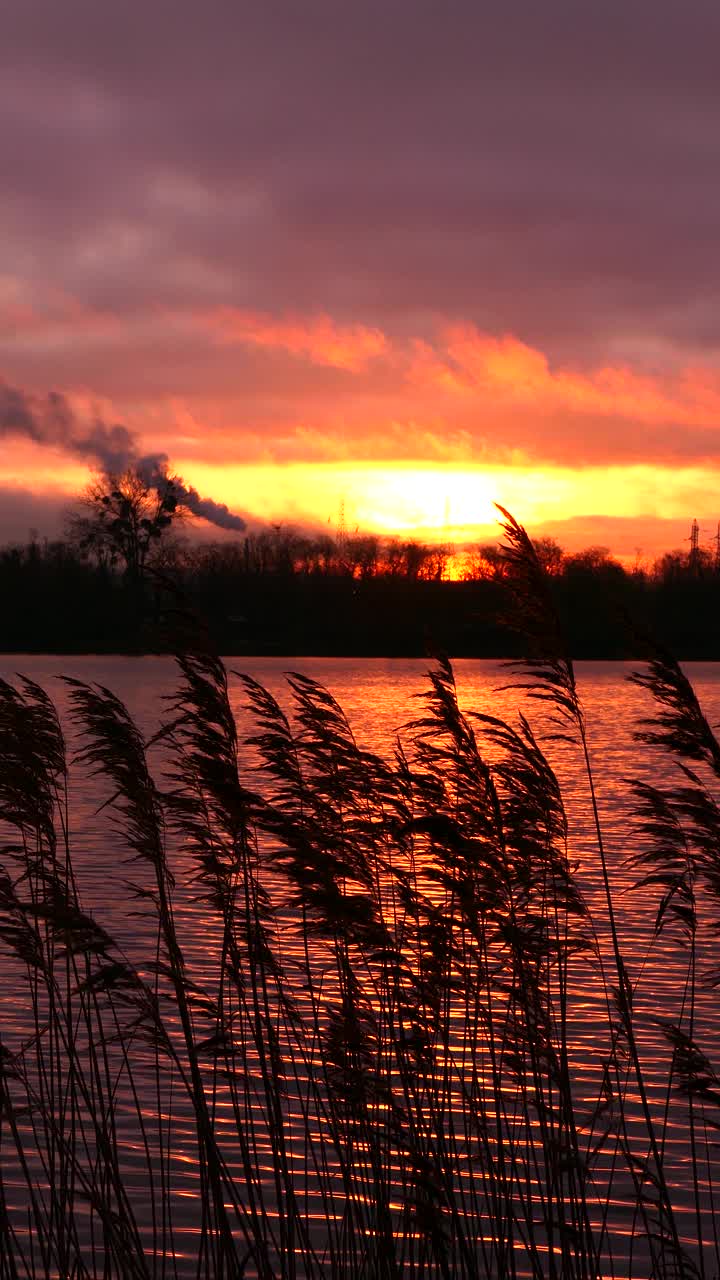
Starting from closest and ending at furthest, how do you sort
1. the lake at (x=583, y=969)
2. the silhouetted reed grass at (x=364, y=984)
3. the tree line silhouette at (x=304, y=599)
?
the silhouetted reed grass at (x=364, y=984) < the lake at (x=583, y=969) < the tree line silhouette at (x=304, y=599)

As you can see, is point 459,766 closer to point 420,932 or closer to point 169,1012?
point 420,932

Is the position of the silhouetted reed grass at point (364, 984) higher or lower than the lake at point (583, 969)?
higher

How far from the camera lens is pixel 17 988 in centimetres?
1216

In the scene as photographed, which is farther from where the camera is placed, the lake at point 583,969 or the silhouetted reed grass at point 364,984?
the lake at point 583,969

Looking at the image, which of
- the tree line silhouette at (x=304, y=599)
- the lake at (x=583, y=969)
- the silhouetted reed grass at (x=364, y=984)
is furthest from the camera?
the tree line silhouette at (x=304, y=599)

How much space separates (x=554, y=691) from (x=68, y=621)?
10720 cm

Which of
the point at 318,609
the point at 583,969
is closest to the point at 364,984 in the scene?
the point at 583,969

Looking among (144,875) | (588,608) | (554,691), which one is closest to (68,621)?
(588,608)

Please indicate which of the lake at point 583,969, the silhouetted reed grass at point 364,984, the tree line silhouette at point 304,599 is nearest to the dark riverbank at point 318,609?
the tree line silhouette at point 304,599

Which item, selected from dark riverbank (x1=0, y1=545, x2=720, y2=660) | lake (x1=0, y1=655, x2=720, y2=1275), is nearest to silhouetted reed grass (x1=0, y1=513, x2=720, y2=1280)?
lake (x1=0, y1=655, x2=720, y2=1275)

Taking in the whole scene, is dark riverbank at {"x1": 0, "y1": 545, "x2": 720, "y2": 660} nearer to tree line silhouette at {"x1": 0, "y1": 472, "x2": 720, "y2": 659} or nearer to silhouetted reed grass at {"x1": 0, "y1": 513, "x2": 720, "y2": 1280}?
tree line silhouette at {"x1": 0, "y1": 472, "x2": 720, "y2": 659}

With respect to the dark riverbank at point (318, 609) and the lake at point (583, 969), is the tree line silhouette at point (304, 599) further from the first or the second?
the lake at point (583, 969)

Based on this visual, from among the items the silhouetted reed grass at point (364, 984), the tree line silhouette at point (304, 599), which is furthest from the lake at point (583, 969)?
the tree line silhouette at point (304, 599)

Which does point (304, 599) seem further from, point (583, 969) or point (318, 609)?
point (583, 969)
